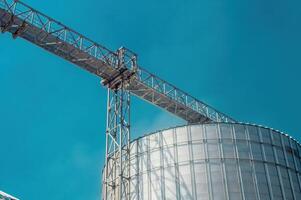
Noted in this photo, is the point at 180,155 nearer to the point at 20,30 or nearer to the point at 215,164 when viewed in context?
the point at 215,164

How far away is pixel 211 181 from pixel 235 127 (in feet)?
17.8

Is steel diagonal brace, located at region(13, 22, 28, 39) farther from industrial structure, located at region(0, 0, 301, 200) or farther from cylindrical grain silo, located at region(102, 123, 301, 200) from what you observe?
cylindrical grain silo, located at region(102, 123, 301, 200)

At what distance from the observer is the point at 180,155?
4131 cm

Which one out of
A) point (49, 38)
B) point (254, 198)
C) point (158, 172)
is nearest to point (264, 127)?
point (254, 198)

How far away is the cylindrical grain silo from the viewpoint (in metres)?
39.6

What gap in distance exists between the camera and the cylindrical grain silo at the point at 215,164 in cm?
3959

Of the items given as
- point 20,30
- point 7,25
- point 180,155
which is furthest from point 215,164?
point 7,25

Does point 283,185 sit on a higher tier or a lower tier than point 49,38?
lower

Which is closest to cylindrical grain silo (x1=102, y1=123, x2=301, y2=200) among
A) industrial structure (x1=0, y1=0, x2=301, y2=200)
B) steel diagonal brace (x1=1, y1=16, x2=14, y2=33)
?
industrial structure (x1=0, y1=0, x2=301, y2=200)

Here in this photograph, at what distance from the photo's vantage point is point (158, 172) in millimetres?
41156

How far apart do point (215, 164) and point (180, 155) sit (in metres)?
2.78

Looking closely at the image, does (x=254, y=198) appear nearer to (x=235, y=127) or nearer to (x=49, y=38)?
(x=235, y=127)

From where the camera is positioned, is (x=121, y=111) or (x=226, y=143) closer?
(x=226, y=143)

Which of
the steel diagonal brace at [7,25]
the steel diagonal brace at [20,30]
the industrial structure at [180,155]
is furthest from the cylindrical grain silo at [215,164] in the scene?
the steel diagonal brace at [7,25]
